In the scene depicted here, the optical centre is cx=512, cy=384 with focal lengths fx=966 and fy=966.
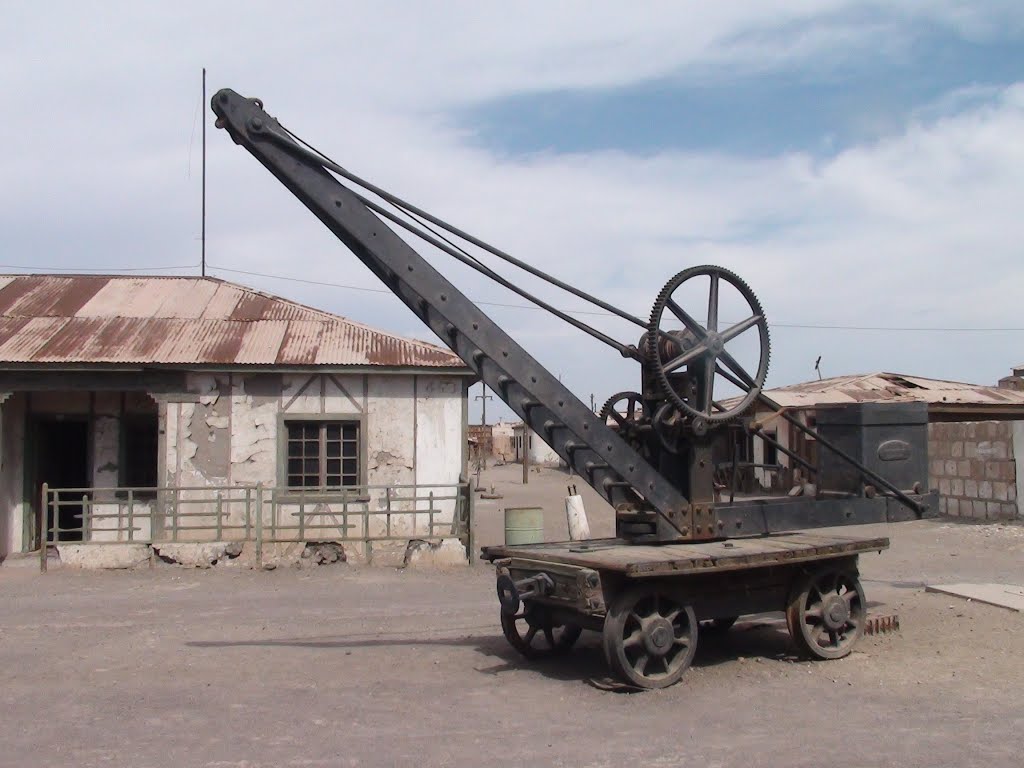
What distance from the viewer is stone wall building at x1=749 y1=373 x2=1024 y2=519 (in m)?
17.3

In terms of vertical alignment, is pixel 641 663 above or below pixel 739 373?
below

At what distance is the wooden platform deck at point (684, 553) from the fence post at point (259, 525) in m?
6.39

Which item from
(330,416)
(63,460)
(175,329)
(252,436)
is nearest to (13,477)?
(63,460)

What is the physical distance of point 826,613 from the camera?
24.8ft

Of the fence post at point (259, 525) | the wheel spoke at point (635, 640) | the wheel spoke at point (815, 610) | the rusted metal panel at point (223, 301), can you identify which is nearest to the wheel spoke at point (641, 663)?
the wheel spoke at point (635, 640)

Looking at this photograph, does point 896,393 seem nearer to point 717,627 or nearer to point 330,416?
point 330,416

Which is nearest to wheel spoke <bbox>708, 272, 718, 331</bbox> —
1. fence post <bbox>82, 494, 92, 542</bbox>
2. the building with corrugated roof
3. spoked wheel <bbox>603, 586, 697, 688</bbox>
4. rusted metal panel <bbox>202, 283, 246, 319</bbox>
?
spoked wheel <bbox>603, 586, 697, 688</bbox>

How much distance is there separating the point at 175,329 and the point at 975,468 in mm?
14419

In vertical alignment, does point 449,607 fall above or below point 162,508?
below

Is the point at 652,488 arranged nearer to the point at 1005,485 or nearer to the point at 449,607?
the point at 449,607

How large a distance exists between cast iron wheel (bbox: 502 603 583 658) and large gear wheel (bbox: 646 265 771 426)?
1943 millimetres

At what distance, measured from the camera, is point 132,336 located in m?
14.5

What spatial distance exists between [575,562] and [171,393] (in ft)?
29.6

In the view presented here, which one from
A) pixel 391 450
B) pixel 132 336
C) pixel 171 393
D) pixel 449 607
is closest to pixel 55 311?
pixel 132 336
